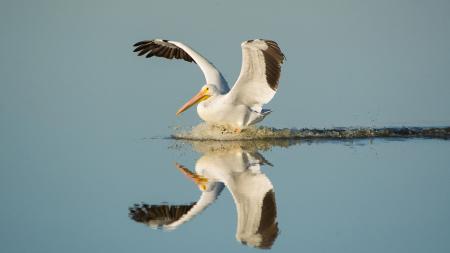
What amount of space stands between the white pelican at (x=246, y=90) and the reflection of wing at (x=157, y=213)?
3755 millimetres

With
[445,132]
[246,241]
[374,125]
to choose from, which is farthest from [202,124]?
[246,241]

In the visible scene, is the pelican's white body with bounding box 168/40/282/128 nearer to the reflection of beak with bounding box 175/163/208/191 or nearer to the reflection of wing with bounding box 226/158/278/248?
the reflection of beak with bounding box 175/163/208/191

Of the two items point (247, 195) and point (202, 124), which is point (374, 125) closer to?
point (202, 124)

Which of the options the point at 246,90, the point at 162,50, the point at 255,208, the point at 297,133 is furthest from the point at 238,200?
the point at 162,50

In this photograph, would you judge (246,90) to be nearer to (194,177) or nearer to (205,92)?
A: (205,92)

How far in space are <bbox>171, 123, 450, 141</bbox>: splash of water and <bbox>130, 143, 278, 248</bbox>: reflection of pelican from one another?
6.29ft

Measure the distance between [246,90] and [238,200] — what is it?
4.37 metres

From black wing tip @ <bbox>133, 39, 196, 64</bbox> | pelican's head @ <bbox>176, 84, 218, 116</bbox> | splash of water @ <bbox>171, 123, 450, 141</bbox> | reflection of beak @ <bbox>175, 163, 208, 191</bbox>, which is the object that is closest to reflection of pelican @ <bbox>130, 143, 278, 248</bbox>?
reflection of beak @ <bbox>175, 163, 208, 191</bbox>

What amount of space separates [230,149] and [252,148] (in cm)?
28

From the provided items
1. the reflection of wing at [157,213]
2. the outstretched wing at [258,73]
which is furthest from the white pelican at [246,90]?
the reflection of wing at [157,213]

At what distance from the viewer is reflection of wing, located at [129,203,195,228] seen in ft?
20.6

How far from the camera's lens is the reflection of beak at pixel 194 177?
7.63 m

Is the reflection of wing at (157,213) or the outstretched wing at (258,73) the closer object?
the reflection of wing at (157,213)

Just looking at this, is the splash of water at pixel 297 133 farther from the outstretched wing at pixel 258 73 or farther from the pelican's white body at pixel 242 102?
the outstretched wing at pixel 258 73
